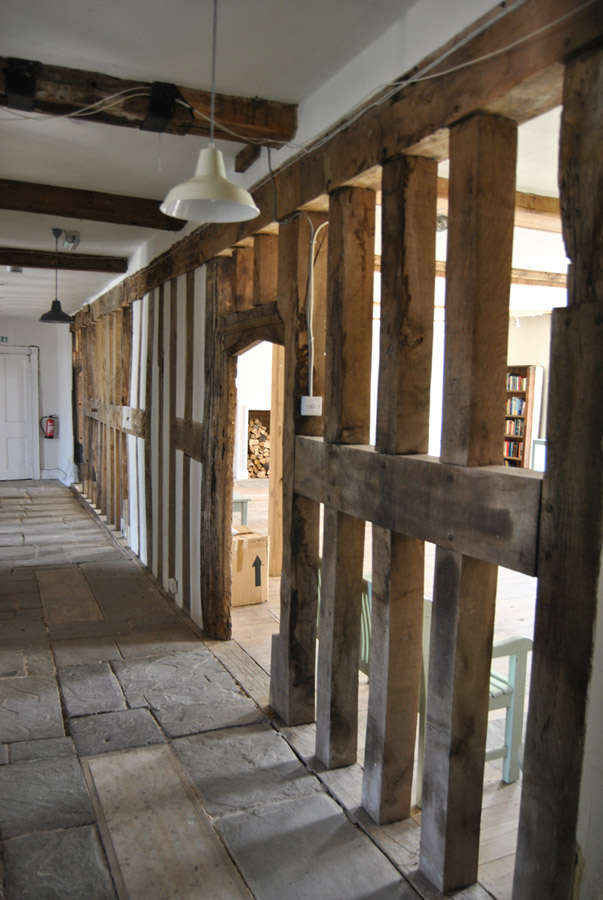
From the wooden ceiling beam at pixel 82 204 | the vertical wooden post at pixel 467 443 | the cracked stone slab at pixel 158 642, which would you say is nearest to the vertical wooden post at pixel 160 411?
the wooden ceiling beam at pixel 82 204

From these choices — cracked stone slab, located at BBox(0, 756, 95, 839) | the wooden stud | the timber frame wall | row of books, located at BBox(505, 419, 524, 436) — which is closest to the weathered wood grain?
the timber frame wall

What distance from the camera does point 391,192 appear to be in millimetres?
2488

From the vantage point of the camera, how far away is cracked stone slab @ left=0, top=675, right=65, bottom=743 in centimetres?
330

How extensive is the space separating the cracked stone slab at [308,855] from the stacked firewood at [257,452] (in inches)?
372

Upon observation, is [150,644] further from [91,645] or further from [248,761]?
[248,761]

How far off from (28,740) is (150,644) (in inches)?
51.2

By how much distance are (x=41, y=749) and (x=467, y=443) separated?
248cm

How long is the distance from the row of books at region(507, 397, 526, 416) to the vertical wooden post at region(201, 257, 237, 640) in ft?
24.6

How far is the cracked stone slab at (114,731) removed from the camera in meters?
3.20

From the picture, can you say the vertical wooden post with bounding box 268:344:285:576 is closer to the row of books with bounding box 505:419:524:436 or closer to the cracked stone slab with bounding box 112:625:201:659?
the cracked stone slab with bounding box 112:625:201:659

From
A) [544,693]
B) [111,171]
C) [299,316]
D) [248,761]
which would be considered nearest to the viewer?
[544,693]

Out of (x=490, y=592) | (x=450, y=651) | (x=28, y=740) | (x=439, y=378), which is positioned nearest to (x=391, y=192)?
(x=490, y=592)

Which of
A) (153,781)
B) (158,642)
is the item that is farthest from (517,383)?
(153,781)

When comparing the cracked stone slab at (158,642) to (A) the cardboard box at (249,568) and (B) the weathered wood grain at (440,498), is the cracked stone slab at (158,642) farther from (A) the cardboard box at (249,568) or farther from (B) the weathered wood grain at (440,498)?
(B) the weathered wood grain at (440,498)
